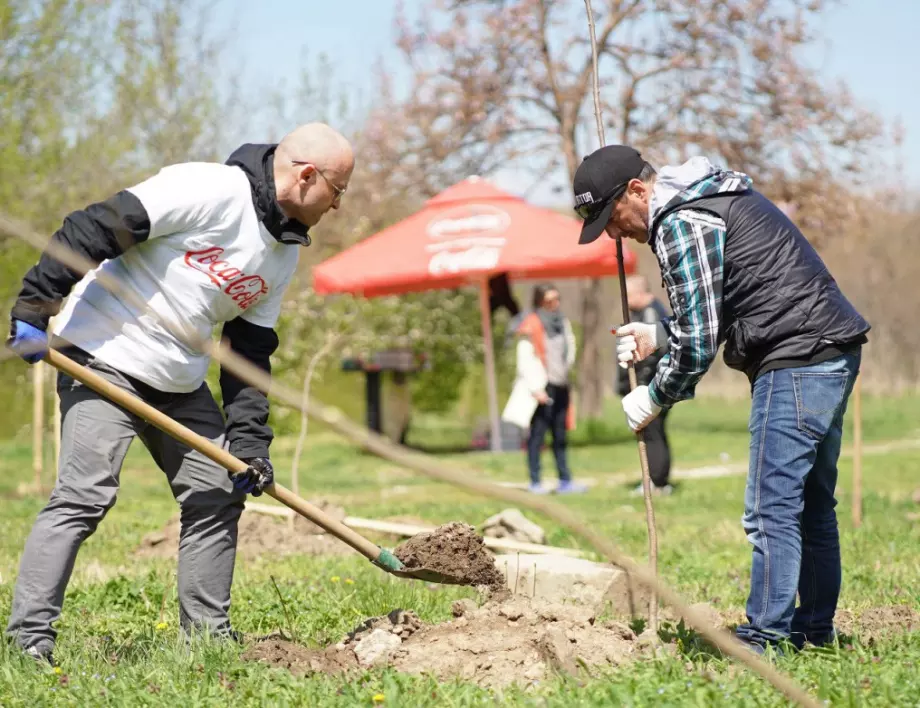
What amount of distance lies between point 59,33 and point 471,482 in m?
13.1

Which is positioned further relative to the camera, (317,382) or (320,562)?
(317,382)

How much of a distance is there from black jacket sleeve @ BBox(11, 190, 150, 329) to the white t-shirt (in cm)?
15

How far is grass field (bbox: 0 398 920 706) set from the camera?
317 centimetres

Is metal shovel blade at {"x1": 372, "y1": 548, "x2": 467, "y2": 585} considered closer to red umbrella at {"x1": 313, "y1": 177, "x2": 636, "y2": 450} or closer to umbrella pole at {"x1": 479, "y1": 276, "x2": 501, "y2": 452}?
red umbrella at {"x1": 313, "y1": 177, "x2": 636, "y2": 450}

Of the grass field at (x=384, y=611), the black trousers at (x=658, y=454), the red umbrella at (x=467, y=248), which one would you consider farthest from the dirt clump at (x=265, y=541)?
the red umbrella at (x=467, y=248)

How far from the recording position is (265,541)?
661 centimetres

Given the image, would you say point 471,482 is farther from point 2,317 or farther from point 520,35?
point 520,35

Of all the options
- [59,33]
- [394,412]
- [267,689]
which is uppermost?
[59,33]

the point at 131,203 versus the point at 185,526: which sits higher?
the point at 131,203

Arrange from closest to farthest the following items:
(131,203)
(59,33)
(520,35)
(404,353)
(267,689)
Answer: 1. (267,689)
2. (131,203)
3. (59,33)
4. (404,353)
5. (520,35)

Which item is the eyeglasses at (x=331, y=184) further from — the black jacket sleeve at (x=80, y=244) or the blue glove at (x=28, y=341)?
the blue glove at (x=28, y=341)

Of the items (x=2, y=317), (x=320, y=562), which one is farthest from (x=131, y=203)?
(x=2, y=317)

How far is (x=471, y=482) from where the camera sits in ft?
6.99

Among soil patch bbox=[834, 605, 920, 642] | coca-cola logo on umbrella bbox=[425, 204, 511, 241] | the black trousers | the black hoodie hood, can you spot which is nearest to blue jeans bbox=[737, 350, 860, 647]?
soil patch bbox=[834, 605, 920, 642]
